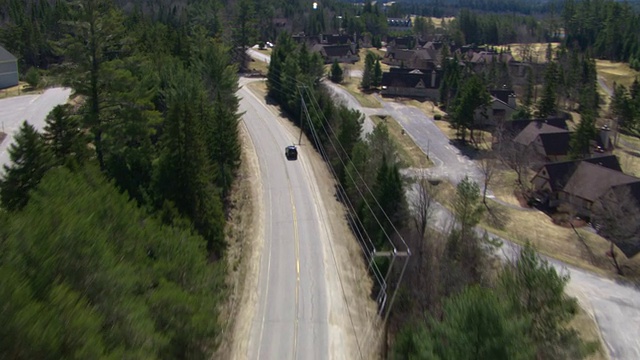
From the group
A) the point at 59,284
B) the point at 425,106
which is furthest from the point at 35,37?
the point at 59,284

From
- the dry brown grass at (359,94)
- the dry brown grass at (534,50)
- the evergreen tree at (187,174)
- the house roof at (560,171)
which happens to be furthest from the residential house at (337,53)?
the evergreen tree at (187,174)

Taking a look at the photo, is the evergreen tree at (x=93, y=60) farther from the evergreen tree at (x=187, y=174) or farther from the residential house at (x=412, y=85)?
the residential house at (x=412, y=85)

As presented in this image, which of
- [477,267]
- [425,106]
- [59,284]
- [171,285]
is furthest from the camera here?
[425,106]

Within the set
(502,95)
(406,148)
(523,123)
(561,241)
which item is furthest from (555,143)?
(561,241)

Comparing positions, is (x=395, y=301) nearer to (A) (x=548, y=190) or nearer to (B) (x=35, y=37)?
(A) (x=548, y=190)

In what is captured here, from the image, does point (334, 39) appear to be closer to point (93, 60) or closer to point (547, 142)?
point (547, 142)
